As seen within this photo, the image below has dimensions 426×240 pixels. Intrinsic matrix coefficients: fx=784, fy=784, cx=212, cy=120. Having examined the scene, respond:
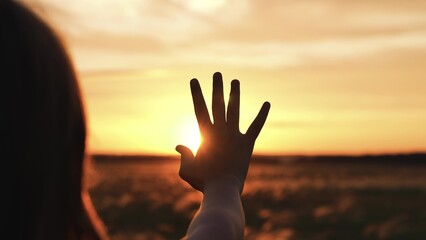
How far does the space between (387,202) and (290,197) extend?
3656 mm

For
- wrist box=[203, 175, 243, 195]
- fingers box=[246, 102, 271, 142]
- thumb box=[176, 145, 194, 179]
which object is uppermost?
fingers box=[246, 102, 271, 142]

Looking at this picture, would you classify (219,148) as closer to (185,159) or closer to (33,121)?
(185,159)

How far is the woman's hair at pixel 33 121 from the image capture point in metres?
1.41

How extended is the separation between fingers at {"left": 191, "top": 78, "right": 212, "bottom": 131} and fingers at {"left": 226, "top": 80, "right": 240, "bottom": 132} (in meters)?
0.05

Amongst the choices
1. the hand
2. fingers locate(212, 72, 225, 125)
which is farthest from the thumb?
fingers locate(212, 72, 225, 125)

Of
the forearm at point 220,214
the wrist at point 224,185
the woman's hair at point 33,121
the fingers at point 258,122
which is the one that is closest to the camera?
the woman's hair at point 33,121

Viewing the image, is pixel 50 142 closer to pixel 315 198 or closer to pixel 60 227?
pixel 60 227

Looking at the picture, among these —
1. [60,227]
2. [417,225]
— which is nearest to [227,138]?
[60,227]

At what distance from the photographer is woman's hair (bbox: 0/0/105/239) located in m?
1.41

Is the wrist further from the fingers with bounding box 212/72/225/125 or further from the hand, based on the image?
the fingers with bounding box 212/72/225/125

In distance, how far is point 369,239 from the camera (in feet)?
48.6

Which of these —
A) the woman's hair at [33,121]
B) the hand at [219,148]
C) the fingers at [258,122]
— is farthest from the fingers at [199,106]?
the woman's hair at [33,121]

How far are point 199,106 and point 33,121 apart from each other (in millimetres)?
697

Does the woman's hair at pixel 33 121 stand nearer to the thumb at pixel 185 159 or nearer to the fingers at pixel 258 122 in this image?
the thumb at pixel 185 159
